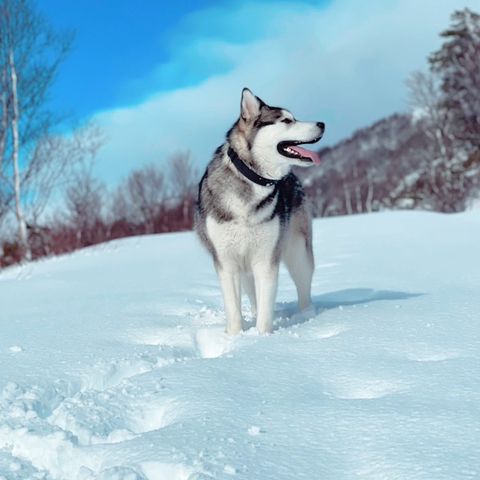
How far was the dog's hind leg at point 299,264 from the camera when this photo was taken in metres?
4.47

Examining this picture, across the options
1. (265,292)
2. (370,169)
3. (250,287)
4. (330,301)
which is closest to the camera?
→ (265,292)

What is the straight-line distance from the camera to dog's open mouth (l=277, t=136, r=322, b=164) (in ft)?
12.2

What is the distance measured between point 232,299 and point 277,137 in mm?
1179

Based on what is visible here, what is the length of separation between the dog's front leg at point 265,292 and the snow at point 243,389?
0.44 ft

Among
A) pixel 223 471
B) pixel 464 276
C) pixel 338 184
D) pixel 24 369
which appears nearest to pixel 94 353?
pixel 24 369

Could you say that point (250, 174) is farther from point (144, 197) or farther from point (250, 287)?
point (144, 197)

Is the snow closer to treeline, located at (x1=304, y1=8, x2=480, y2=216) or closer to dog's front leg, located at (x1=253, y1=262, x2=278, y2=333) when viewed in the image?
dog's front leg, located at (x1=253, y1=262, x2=278, y2=333)

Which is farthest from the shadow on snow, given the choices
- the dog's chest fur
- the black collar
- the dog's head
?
the dog's head

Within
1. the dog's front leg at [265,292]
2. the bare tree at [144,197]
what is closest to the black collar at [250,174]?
the dog's front leg at [265,292]

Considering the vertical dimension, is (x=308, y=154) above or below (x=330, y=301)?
above

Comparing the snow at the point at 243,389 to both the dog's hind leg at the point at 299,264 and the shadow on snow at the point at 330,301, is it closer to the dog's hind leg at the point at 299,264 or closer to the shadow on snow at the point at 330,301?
the shadow on snow at the point at 330,301

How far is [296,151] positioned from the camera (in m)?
3.77

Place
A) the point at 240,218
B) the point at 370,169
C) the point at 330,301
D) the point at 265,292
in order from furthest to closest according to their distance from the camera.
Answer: the point at 370,169 < the point at 330,301 < the point at 265,292 < the point at 240,218

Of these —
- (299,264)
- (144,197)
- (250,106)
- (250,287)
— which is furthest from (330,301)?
(144,197)
